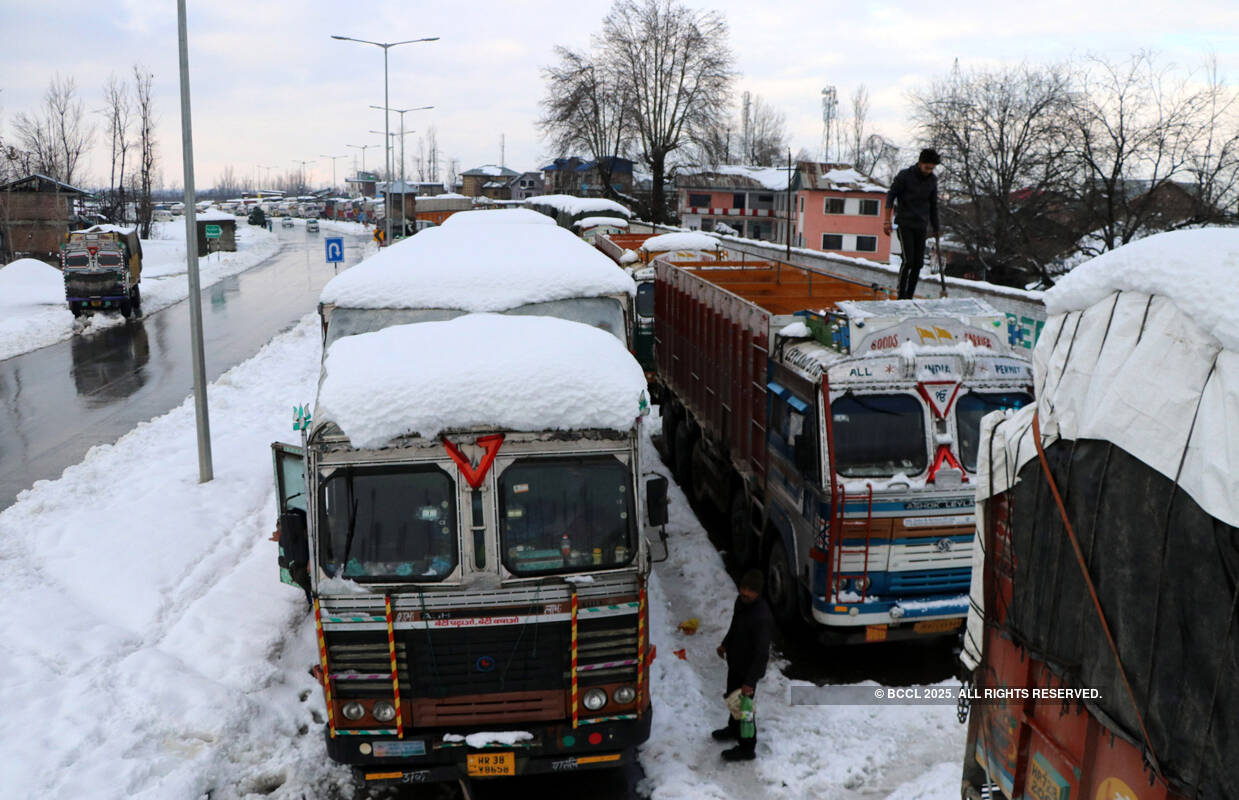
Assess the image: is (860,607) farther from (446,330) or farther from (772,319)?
(446,330)

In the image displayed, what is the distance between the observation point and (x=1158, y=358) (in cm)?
323

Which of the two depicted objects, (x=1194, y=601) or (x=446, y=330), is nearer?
(x=1194, y=601)

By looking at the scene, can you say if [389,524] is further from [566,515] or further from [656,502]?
[656,502]

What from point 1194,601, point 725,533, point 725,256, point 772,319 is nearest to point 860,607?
point 772,319

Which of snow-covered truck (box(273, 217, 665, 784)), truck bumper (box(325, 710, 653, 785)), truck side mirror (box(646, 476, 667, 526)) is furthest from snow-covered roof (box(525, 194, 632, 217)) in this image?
truck bumper (box(325, 710, 653, 785))

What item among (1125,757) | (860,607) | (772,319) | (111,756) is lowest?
(111,756)

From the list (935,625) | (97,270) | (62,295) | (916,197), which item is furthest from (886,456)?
(62,295)

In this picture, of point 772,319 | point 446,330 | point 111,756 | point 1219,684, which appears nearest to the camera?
point 1219,684

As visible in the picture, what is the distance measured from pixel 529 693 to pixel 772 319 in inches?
180

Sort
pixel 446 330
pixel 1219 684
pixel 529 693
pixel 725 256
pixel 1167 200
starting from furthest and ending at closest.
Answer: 1. pixel 1167 200
2. pixel 725 256
3. pixel 446 330
4. pixel 529 693
5. pixel 1219 684

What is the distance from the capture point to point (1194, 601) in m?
3.00

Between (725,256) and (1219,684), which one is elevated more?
(725,256)

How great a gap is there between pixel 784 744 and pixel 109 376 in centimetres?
2006

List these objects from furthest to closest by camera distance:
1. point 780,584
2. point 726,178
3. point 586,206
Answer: point 726,178
point 586,206
point 780,584
